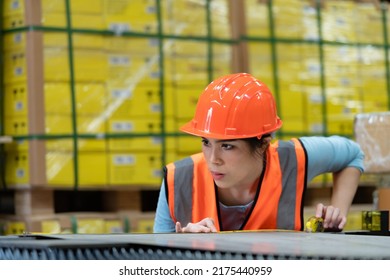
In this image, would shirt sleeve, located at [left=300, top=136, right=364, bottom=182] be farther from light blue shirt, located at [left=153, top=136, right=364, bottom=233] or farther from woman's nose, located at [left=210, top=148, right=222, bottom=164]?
woman's nose, located at [left=210, top=148, right=222, bottom=164]

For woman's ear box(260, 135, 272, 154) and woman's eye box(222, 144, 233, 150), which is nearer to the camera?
woman's eye box(222, 144, 233, 150)

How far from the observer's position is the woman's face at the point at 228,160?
3.33m

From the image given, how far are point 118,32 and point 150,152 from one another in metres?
0.79

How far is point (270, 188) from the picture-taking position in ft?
11.5

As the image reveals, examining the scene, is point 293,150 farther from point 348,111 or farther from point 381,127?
point 348,111

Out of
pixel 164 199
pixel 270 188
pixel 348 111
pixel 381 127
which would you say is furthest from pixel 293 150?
pixel 348 111

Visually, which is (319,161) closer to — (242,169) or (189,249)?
(242,169)

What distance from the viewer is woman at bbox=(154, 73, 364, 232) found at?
11.0 feet

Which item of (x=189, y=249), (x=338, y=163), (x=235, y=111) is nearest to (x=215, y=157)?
(x=235, y=111)

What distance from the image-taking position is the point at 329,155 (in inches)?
146

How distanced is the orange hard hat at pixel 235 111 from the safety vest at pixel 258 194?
0.65 feet

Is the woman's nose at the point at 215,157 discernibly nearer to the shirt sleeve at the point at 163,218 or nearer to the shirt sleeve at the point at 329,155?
the shirt sleeve at the point at 163,218

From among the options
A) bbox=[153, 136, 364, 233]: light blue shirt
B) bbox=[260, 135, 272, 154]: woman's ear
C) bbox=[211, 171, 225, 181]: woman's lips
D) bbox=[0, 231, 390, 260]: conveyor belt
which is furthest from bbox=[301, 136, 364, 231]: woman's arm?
bbox=[0, 231, 390, 260]: conveyor belt
